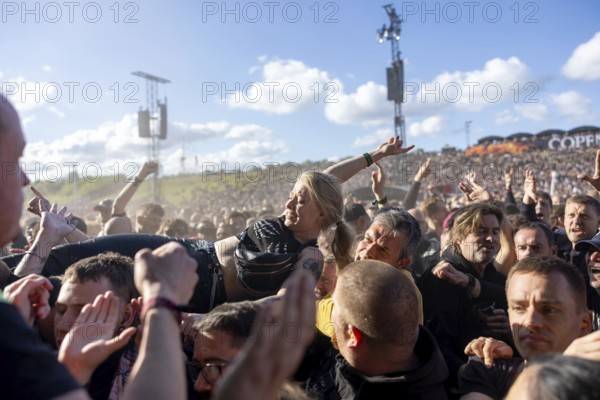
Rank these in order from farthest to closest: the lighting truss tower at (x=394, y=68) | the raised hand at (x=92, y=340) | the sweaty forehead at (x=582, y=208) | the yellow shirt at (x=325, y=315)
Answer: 1. the lighting truss tower at (x=394, y=68)
2. the sweaty forehead at (x=582, y=208)
3. the yellow shirt at (x=325, y=315)
4. the raised hand at (x=92, y=340)

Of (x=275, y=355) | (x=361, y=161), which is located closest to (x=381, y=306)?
(x=275, y=355)

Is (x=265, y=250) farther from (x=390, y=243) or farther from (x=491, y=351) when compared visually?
(x=491, y=351)

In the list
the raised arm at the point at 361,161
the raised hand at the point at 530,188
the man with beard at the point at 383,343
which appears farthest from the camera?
the raised hand at the point at 530,188

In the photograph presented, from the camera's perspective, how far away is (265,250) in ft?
9.43

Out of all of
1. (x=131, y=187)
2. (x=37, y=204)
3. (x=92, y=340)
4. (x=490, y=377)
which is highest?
(x=131, y=187)

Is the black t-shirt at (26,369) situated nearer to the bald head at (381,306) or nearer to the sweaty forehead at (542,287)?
the bald head at (381,306)

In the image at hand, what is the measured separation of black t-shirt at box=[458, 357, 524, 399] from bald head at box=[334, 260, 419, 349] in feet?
1.03

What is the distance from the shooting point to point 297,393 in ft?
5.44

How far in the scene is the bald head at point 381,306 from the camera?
6.15 feet

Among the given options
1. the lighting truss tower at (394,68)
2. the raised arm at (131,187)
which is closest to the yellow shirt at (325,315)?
the raised arm at (131,187)

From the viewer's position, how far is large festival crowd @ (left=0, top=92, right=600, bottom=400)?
110 cm

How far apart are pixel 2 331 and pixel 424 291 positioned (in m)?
2.35

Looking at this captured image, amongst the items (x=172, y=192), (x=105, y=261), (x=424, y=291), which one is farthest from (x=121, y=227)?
(x=172, y=192)

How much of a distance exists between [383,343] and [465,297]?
1219 mm
